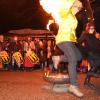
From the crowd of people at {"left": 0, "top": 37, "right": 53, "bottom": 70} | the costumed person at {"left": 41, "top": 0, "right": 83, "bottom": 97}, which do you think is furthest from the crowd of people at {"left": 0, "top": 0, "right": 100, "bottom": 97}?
the crowd of people at {"left": 0, "top": 37, "right": 53, "bottom": 70}

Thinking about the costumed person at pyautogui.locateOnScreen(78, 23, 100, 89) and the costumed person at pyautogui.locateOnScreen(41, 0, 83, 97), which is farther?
the costumed person at pyautogui.locateOnScreen(78, 23, 100, 89)

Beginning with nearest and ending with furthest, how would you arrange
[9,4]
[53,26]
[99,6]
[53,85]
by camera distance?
[53,85], [53,26], [99,6], [9,4]

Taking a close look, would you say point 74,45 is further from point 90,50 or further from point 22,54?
point 22,54

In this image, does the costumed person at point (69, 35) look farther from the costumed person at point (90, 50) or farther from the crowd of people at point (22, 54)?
the crowd of people at point (22, 54)

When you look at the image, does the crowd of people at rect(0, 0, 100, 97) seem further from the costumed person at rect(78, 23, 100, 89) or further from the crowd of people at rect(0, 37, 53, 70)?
the crowd of people at rect(0, 37, 53, 70)

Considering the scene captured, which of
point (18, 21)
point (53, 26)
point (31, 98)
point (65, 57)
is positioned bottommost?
point (31, 98)

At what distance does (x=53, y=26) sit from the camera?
39.8ft

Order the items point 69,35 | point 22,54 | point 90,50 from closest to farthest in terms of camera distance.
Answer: point 69,35 < point 90,50 < point 22,54

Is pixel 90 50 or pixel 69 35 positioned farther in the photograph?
Result: pixel 90 50

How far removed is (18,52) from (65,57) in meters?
10.2

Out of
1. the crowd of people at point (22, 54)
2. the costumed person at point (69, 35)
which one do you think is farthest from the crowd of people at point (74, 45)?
the crowd of people at point (22, 54)

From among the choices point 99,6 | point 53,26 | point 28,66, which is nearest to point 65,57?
point 53,26

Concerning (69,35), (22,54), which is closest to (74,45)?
(69,35)

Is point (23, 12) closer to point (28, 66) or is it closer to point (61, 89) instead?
point (28, 66)
